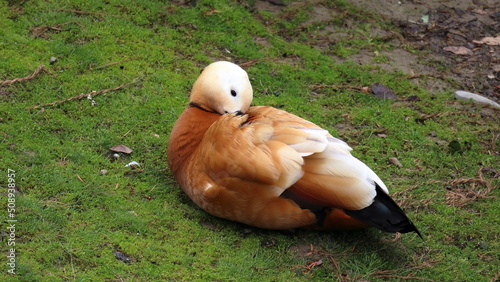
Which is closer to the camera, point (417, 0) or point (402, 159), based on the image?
point (402, 159)

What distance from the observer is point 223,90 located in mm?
4414

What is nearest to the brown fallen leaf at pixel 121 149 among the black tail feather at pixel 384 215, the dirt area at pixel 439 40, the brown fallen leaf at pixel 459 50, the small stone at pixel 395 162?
the black tail feather at pixel 384 215

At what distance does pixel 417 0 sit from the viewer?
754cm

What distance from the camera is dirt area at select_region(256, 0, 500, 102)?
625 centimetres

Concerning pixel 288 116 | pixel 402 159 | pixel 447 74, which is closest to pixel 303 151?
pixel 288 116

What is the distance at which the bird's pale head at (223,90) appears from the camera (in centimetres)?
442

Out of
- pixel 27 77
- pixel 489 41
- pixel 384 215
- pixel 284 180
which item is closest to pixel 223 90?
pixel 284 180

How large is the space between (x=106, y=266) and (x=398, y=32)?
180 inches

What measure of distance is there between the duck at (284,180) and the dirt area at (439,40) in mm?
2554

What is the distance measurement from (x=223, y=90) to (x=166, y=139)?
0.70 m

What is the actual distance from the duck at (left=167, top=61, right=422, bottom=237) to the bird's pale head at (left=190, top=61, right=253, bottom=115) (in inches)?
14.4

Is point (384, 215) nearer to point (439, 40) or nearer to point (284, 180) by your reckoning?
point (284, 180)

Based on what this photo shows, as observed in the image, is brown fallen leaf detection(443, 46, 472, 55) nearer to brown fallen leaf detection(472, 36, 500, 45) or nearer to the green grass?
brown fallen leaf detection(472, 36, 500, 45)

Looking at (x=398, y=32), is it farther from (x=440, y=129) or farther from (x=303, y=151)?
(x=303, y=151)
